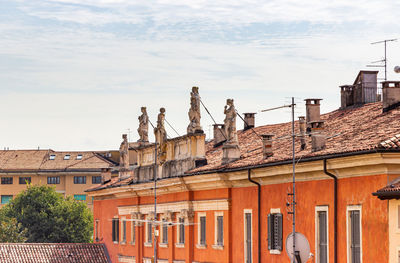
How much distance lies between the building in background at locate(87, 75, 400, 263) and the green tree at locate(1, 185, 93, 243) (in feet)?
151

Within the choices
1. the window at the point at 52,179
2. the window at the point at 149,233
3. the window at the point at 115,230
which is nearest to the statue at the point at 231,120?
the window at the point at 149,233

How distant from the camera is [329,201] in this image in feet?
99.3

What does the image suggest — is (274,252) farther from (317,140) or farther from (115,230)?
(115,230)

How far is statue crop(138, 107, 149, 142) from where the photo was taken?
51.5m

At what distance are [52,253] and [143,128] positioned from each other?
1094cm

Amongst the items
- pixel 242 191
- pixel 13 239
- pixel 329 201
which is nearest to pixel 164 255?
pixel 242 191

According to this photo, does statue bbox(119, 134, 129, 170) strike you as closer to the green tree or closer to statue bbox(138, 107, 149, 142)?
statue bbox(138, 107, 149, 142)

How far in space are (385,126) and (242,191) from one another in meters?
8.89

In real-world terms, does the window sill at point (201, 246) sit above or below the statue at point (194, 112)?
below

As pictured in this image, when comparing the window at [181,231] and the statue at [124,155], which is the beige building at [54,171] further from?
the window at [181,231]

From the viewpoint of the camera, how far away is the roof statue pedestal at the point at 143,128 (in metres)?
51.4

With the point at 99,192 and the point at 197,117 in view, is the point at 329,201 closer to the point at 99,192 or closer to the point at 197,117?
the point at 197,117

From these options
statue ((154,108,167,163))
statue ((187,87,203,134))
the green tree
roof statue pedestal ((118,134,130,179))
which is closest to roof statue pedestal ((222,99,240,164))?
statue ((187,87,203,134))

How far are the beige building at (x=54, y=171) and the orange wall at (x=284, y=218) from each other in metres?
75.2
